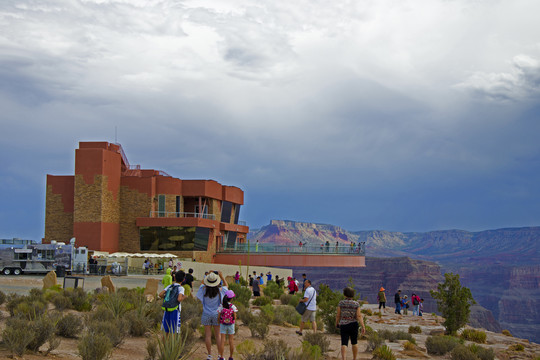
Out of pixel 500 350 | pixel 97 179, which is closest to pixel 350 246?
pixel 97 179

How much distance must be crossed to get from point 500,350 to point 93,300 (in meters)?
13.2

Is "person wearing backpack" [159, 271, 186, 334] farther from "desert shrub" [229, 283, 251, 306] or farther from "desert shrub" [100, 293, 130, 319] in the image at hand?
"desert shrub" [229, 283, 251, 306]

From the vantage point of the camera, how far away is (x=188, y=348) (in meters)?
11.2

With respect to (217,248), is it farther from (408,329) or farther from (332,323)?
(332,323)

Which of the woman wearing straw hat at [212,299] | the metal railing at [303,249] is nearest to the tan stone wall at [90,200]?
the metal railing at [303,249]

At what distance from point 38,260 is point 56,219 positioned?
14175mm

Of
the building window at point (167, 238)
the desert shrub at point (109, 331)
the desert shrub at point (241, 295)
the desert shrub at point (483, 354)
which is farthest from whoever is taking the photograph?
the building window at point (167, 238)

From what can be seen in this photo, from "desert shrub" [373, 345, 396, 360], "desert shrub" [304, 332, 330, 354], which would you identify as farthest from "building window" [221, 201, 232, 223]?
"desert shrub" [373, 345, 396, 360]

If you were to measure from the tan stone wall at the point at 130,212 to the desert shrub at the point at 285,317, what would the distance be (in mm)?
32944

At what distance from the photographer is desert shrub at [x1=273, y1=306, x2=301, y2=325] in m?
19.3

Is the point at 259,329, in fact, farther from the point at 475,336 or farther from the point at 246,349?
the point at 475,336

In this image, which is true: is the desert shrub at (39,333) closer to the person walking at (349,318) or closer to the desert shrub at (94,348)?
the desert shrub at (94,348)

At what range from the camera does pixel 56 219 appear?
52.4 m

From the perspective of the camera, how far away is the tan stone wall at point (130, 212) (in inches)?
2069
